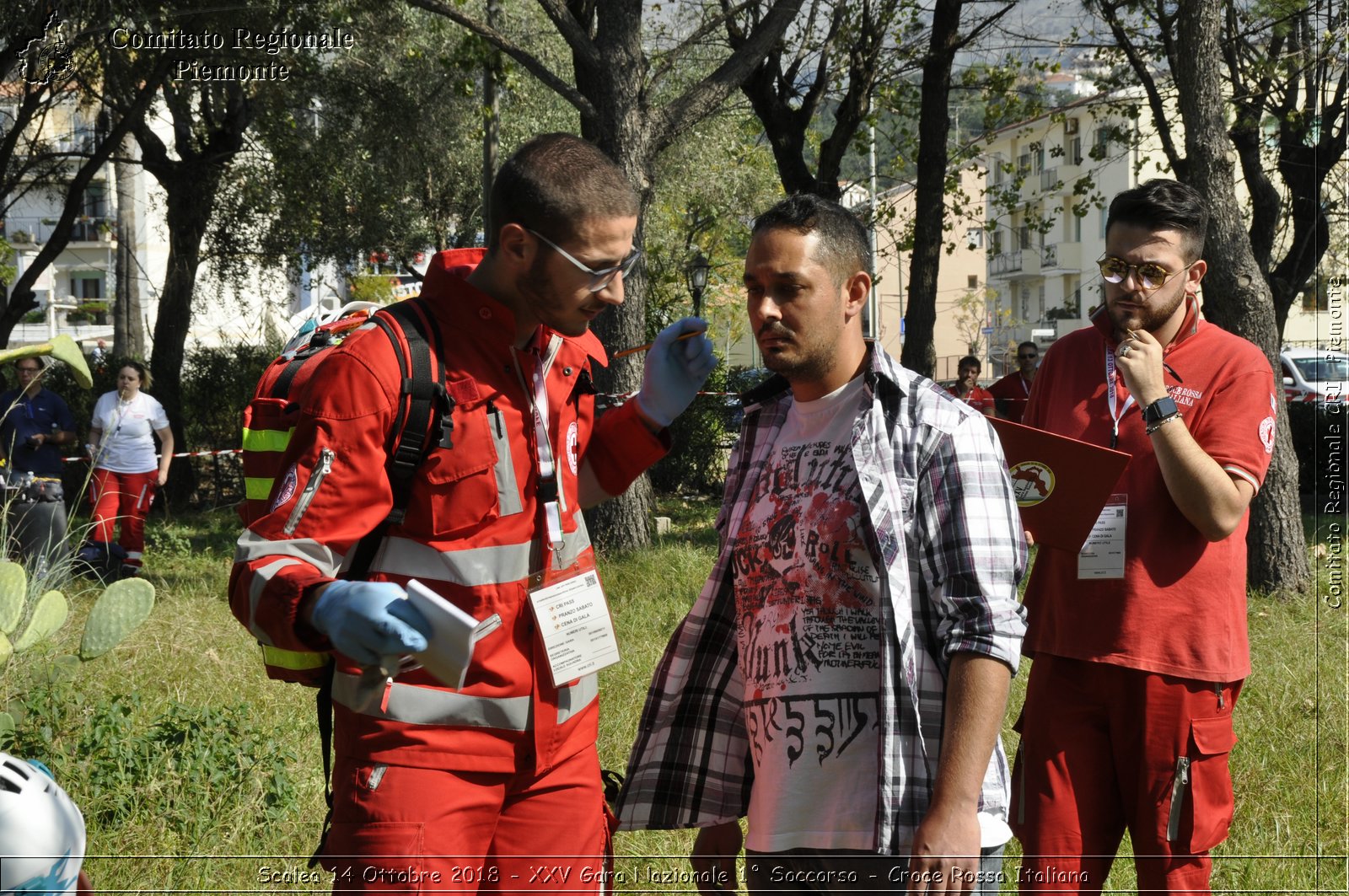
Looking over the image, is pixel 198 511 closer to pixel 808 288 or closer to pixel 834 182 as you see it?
pixel 834 182

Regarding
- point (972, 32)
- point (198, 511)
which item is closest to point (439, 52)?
point (198, 511)

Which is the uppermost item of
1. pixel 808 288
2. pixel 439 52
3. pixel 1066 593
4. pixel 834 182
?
pixel 439 52

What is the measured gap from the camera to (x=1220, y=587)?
10.1 feet

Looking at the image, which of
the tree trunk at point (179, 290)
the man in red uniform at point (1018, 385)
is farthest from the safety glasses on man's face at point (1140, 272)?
the tree trunk at point (179, 290)

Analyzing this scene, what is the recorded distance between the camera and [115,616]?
477 centimetres

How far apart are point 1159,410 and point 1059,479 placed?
1.00 feet

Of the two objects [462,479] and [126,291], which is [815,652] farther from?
[126,291]

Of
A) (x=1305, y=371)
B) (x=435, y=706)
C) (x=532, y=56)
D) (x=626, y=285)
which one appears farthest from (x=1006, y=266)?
(x=435, y=706)

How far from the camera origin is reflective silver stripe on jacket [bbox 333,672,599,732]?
2.36 metres

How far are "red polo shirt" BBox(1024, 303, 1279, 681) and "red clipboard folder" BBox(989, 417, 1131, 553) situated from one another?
0.12 meters

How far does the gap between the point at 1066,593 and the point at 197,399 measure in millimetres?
17410

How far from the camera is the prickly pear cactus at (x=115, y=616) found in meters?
4.77

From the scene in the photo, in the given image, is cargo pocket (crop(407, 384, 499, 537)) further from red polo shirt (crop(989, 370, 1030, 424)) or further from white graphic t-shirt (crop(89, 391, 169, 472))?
red polo shirt (crop(989, 370, 1030, 424))

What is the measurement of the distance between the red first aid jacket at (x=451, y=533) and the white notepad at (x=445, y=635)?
0.21 metres
